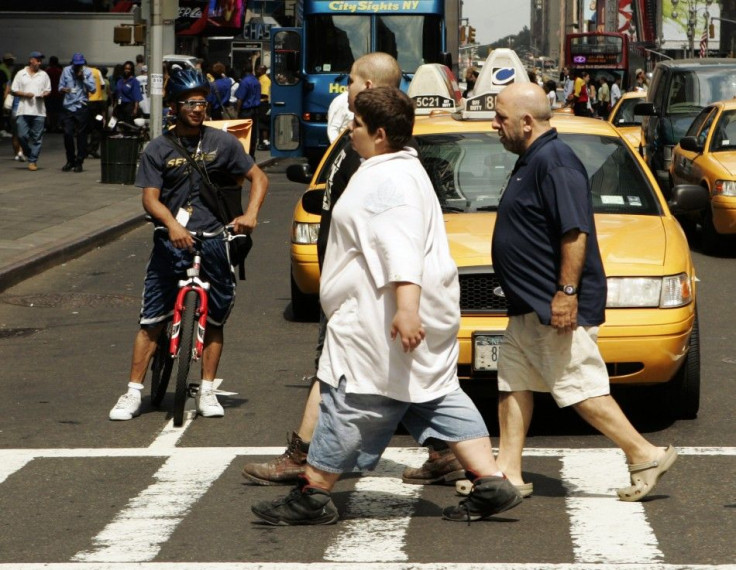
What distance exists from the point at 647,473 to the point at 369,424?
1241 millimetres

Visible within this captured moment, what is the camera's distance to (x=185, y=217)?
25.9 feet

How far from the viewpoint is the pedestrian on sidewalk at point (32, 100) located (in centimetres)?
2419

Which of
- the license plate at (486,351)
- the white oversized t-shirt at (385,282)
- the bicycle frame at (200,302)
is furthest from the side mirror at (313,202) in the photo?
the white oversized t-shirt at (385,282)

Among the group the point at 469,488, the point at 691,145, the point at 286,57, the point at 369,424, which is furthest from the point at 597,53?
the point at 369,424

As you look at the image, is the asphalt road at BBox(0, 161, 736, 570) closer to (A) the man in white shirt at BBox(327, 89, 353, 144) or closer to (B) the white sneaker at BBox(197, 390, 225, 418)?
(B) the white sneaker at BBox(197, 390, 225, 418)

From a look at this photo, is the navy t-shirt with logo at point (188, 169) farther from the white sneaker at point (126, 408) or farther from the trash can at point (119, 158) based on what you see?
the trash can at point (119, 158)

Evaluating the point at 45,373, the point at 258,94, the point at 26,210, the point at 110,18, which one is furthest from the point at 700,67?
the point at 110,18

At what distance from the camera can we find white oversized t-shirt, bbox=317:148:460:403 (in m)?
→ 5.41

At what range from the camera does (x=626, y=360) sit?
739cm

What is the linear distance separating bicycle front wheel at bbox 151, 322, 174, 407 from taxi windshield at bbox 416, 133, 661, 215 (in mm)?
1787

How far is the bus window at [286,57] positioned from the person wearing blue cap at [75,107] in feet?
12.8

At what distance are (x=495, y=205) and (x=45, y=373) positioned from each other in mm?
2991

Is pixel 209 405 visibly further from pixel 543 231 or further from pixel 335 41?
pixel 335 41

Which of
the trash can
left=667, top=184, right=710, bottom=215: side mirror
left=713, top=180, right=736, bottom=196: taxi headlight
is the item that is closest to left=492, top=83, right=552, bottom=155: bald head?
left=667, top=184, right=710, bottom=215: side mirror
